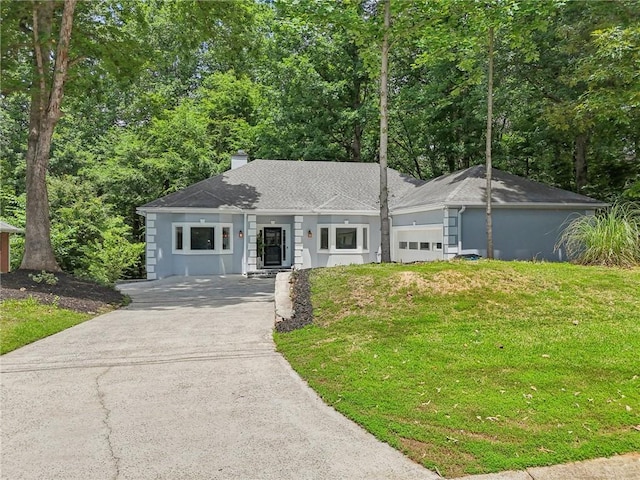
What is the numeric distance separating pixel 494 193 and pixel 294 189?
895 centimetres

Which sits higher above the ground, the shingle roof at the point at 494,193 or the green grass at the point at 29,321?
the shingle roof at the point at 494,193

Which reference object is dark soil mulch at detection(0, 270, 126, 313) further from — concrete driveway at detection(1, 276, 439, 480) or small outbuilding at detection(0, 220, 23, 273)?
small outbuilding at detection(0, 220, 23, 273)

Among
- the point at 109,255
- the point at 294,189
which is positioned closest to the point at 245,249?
the point at 294,189

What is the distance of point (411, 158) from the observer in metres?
29.5

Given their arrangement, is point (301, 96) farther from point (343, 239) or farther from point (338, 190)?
point (343, 239)

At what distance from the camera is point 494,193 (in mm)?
14312

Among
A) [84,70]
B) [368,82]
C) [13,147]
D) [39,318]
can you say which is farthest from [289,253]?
[13,147]

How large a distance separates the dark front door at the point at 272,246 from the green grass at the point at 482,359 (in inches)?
423

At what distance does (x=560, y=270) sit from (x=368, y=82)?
Answer: 2208cm

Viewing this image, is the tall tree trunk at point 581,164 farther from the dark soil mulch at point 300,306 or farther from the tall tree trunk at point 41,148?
the tall tree trunk at point 41,148

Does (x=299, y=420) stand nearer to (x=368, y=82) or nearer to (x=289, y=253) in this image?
(x=289, y=253)

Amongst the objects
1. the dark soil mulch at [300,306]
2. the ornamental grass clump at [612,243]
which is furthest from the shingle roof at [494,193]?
the dark soil mulch at [300,306]

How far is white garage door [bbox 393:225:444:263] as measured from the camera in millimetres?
14728

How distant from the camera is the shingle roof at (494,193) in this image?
13844 mm
